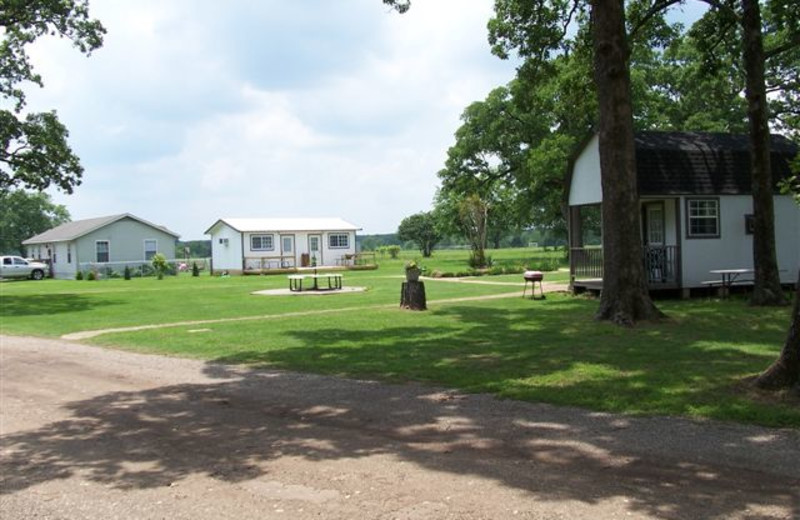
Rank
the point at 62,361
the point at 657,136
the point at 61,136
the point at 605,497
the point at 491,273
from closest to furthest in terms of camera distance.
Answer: the point at 605,497
the point at 62,361
the point at 657,136
the point at 61,136
the point at 491,273

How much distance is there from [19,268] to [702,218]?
47059 millimetres

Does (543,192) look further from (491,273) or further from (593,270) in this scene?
(593,270)

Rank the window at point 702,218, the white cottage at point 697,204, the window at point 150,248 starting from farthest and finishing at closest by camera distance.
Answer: the window at point 150,248 < the window at point 702,218 < the white cottage at point 697,204

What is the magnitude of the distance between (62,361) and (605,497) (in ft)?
33.3

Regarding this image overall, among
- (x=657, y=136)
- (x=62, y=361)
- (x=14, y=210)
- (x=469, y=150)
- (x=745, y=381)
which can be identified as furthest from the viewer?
(x=14, y=210)

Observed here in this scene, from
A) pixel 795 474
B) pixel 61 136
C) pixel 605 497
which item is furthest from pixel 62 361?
pixel 61 136

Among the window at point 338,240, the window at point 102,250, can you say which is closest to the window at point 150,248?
the window at point 102,250

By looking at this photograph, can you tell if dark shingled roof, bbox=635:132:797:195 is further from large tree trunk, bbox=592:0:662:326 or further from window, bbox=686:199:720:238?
large tree trunk, bbox=592:0:662:326

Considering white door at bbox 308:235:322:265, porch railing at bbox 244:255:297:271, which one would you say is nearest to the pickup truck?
porch railing at bbox 244:255:297:271

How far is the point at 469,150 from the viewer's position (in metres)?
44.4

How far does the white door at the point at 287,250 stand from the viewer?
4878 centimetres

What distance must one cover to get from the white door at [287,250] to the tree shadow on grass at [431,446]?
133ft

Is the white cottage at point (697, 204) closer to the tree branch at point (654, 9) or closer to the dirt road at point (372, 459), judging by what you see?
the tree branch at point (654, 9)

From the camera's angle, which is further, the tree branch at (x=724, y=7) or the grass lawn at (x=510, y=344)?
the tree branch at (x=724, y=7)
